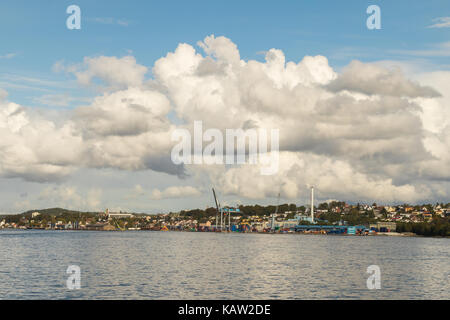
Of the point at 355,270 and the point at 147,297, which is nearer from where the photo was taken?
the point at 147,297

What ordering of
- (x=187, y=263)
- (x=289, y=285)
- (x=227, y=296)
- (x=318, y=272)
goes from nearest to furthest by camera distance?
(x=227, y=296)
(x=289, y=285)
(x=318, y=272)
(x=187, y=263)

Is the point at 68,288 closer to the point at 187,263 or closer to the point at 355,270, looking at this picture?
the point at 187,263
